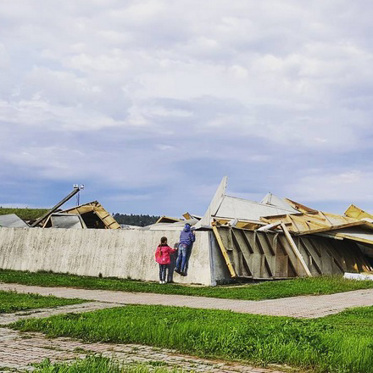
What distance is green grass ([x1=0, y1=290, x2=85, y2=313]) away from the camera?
1239cm

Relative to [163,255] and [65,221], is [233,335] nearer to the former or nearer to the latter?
[163,255]

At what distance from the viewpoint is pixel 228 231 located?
21.5 metres

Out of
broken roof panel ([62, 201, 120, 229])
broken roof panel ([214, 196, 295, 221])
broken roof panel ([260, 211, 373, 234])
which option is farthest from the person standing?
broken roof panel ([62, 201, 120, 229])

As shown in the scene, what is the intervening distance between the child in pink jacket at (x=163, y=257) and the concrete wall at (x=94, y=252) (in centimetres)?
57

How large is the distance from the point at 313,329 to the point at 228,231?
13.0 m

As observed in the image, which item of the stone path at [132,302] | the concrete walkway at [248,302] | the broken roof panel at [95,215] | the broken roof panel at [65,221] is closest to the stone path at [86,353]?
the stone path at [132,302]

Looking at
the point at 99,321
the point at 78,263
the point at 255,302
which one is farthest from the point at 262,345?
the point at 78,263

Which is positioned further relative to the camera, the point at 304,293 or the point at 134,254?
the point at 134,254

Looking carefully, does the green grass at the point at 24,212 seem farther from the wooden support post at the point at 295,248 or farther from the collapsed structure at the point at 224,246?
the wooden support post at the point at 295,248

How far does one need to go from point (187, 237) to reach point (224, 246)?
133 cm

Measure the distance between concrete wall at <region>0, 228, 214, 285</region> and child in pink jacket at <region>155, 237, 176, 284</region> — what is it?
57 cm

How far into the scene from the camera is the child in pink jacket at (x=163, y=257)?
20.5m

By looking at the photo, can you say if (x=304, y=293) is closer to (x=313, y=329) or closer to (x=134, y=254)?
(x=134, y=254)

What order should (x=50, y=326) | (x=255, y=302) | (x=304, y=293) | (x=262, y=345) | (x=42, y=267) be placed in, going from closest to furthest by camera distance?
(x=262, y=345)
(x=50, y=326)
(x=255, y=302)
(x=304, y=293)
(x=42, y=267)
